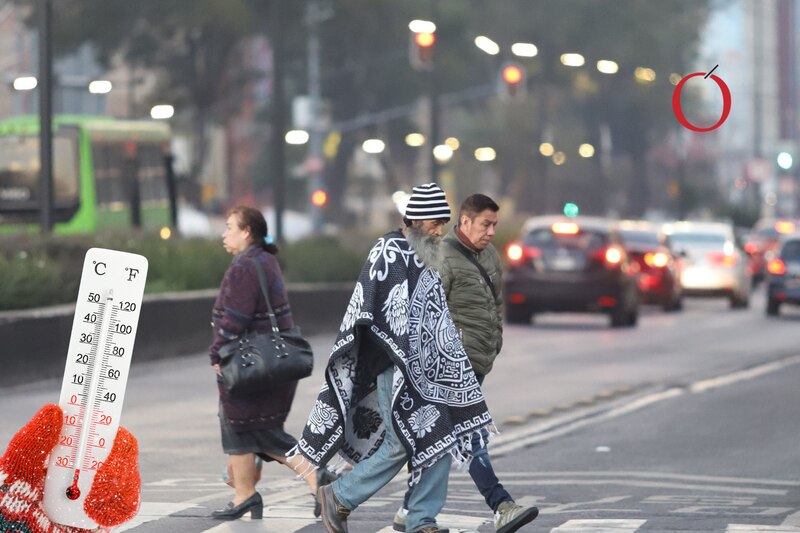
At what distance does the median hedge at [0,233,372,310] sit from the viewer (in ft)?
65.1

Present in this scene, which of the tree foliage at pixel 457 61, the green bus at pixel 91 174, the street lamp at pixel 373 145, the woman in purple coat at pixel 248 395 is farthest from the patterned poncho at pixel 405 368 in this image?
the street lamp at pixel 373 145

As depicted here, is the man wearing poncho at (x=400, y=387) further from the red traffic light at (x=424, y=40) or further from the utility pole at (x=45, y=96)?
the red traffic light at (x=424, y=40)

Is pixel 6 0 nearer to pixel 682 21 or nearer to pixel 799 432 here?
pixel 682 21

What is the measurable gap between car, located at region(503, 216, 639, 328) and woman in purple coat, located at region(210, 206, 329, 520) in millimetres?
18472

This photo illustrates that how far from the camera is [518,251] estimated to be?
28.5 metres

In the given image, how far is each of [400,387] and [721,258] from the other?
28.9 metres

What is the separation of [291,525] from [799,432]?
19.0 feet

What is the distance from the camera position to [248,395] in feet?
31.9

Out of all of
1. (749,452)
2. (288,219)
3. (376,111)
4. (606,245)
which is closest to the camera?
(749,452)

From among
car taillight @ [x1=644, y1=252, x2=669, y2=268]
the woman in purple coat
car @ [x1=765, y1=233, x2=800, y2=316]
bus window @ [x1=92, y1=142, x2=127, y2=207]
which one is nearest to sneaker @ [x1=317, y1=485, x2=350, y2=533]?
the woman in purple coat

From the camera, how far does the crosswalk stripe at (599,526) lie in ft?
30.5

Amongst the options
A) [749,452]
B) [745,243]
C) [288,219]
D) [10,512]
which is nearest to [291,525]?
[10,512]

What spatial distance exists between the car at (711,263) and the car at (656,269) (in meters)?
1.09

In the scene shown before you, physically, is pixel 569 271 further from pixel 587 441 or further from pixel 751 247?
pixel 751 247
